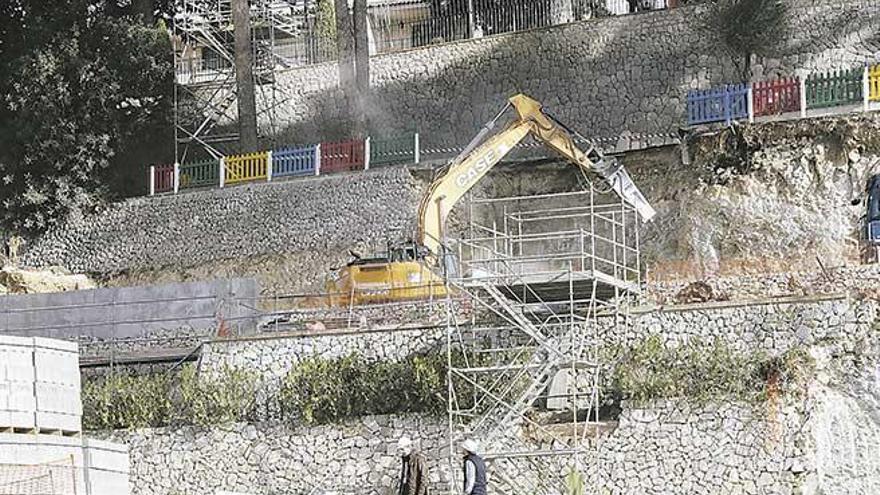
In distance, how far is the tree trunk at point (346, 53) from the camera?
4369 centimetres

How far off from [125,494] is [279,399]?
7.32 m

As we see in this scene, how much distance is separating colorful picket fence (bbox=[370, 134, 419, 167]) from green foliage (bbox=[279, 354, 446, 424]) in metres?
9.01

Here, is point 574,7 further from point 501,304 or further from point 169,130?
point 501,304

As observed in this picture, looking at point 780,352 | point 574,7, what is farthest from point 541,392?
point 574,7

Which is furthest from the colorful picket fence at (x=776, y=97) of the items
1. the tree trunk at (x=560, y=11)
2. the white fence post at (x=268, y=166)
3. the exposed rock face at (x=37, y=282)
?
the exposed rock face at (x=37, y=282)

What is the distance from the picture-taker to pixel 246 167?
4216cm

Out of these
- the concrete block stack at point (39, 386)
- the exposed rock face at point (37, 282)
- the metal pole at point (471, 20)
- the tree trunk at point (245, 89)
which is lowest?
the concrete block stack at point (39, 386)

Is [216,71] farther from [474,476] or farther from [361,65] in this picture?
[474,476]

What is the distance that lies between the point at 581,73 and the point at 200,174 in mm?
7587

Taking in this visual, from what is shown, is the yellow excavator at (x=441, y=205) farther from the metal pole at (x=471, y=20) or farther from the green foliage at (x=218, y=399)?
the metal pole at (x=471, y=20)

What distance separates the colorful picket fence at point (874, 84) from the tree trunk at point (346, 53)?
1126 centimetres

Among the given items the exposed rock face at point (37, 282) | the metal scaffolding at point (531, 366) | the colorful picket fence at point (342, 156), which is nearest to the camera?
the metal scaffolding at point (531, 366)

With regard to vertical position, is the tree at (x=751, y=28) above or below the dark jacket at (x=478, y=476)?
above

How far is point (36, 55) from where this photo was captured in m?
43.8
